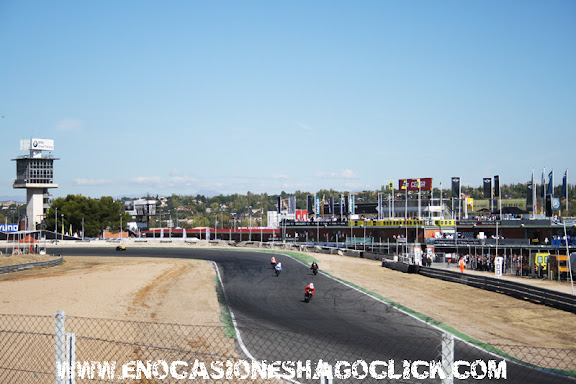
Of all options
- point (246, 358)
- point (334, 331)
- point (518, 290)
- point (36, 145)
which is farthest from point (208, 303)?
point (36, 145)

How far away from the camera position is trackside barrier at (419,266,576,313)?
24.8 meters

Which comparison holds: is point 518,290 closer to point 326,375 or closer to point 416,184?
point 326,375

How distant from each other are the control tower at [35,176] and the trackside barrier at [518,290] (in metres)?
126

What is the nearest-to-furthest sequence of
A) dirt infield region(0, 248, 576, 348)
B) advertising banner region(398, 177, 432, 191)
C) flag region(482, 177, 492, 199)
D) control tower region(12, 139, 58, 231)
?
dirt infield region(0, 248, 576, 348), flag region(482, 177, 492, 199), advertising banner region(398, 177, 432, 191), control tower region(12, 139, 58, 231)

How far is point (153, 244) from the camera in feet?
346

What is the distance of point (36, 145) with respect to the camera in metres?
142

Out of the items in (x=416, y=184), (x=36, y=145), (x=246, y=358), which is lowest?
(x=246, y=358)

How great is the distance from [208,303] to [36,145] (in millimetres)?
134179

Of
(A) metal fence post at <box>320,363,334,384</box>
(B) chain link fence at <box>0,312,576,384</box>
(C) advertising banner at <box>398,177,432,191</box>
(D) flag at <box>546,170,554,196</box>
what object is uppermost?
(C) advertising banner at <box>398,177,432,191</box>

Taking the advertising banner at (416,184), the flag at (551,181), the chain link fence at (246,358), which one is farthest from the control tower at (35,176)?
the chain link fence at (246,358)

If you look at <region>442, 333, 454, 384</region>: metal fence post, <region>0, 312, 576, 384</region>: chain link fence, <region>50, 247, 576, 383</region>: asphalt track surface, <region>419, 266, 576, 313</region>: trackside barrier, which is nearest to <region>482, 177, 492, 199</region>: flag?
<region>419, 266, 576, 313</region>: trackside barrier

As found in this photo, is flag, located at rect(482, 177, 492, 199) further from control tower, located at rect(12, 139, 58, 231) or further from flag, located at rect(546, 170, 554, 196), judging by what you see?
control tower, located at rect(12, 139, 58, 231)

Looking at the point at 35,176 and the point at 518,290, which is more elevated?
the point at 35,176

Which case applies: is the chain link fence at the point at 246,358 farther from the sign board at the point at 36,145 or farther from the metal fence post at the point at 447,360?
the sign board at the point at 36,145
